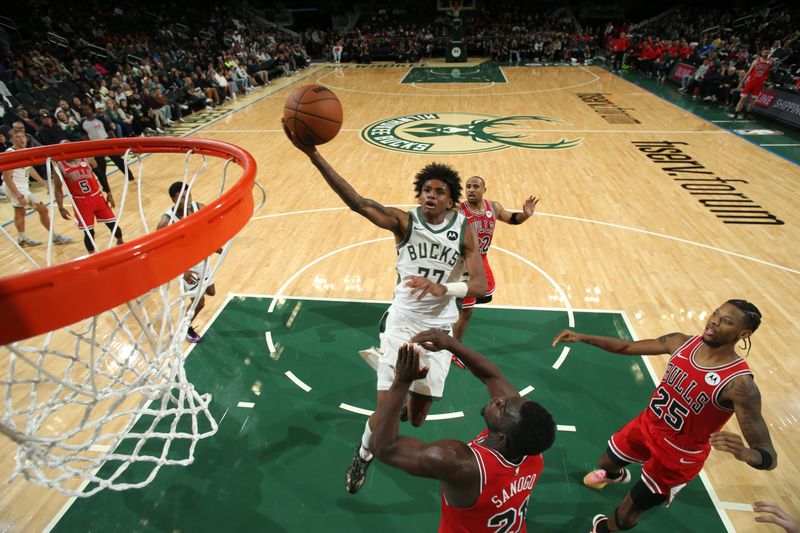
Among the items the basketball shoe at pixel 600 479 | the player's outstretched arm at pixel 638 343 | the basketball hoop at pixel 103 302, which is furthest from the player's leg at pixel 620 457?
the basketball hoop at pixel 103 302

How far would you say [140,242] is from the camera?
1712 mm

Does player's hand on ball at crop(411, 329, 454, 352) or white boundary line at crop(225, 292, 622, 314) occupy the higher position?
player's hand on ball at crop(411, 329, 454, 352)

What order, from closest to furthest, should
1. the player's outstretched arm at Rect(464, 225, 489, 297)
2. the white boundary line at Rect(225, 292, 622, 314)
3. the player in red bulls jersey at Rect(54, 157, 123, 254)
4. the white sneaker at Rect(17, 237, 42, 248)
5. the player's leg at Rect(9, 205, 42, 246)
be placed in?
the player's outstretched arm at Rect(464, 225, 489, 297), the white boundary line at Rect(225, 292, 622, 314), the player in red bulls jersey at Rect(54, 157, 123, 254), the player's leg at Rect(9, 205, 42, 246), the white sneaker at Rect(17, 237, 42, 248)

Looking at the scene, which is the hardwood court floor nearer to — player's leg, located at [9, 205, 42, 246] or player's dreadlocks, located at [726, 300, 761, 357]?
player's leg, located at [9, 205, 42, 246]

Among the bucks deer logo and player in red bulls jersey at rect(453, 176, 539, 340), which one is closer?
player in red bulls jersey at rect(453, 176, 539, 340)

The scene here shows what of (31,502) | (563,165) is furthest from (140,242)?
(563,165)

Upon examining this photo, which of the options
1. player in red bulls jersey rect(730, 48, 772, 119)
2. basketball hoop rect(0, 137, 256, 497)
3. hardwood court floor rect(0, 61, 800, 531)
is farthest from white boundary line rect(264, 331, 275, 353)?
player in red bulls jersey rect(730, 48, 772, 119)

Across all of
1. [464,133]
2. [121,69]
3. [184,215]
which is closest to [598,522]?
[184,215]

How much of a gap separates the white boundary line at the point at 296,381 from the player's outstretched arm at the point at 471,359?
2.19 m

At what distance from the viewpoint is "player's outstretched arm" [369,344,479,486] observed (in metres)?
1.83

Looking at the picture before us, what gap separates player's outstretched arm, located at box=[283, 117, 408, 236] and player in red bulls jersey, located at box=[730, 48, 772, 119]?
522 inches

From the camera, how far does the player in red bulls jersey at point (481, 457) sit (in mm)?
1804

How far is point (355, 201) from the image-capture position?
3174 mm

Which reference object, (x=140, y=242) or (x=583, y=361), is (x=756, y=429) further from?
(x=140, y=242)
